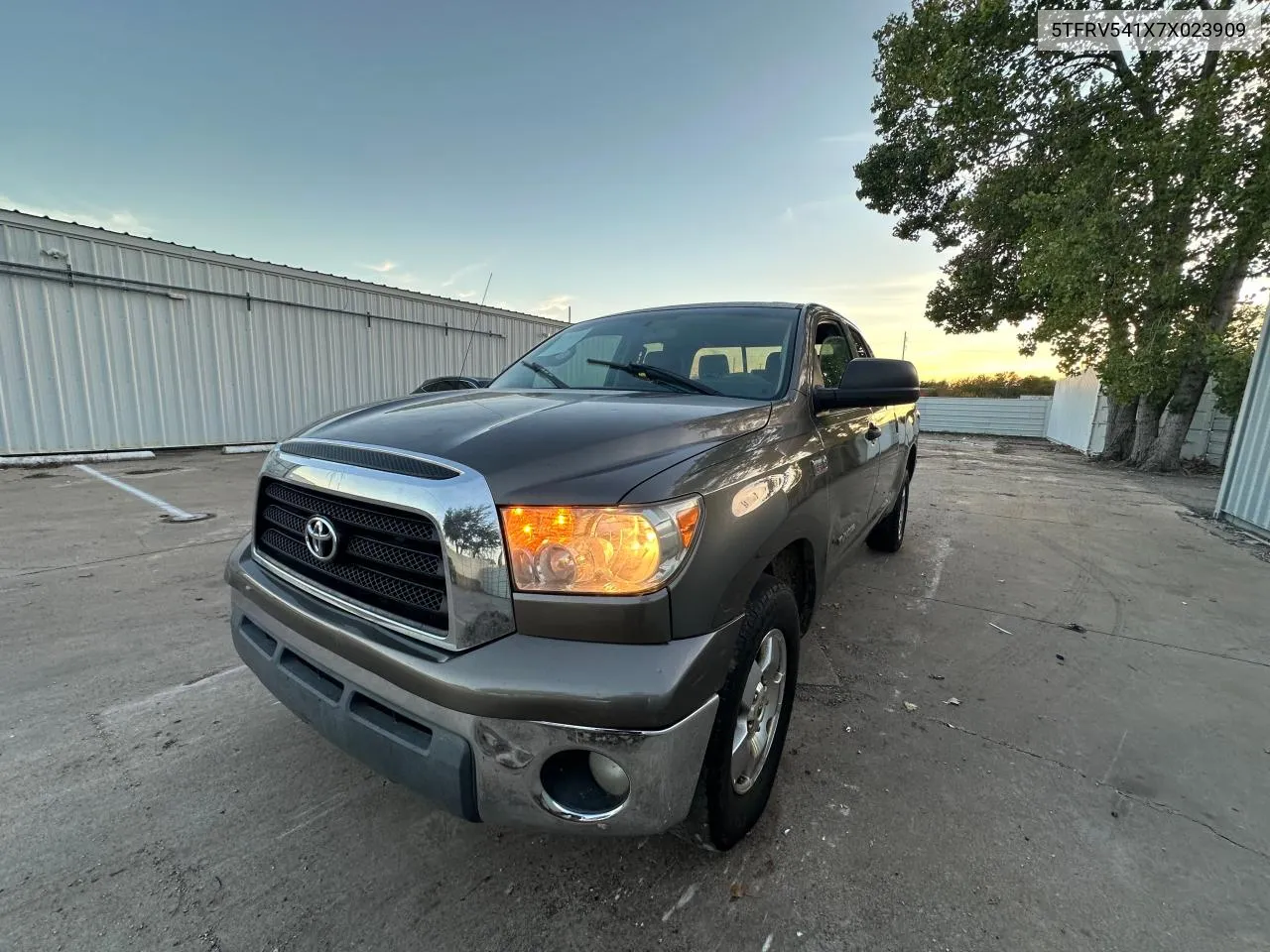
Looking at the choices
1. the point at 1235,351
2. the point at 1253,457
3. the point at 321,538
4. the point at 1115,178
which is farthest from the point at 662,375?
the point at 1235,351

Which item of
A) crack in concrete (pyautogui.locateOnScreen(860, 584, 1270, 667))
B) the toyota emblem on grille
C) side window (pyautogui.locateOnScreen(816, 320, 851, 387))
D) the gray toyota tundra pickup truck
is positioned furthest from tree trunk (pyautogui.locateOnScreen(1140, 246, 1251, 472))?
the toyota emblem on grille

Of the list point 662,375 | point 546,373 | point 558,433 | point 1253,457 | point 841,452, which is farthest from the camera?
point 1253,457

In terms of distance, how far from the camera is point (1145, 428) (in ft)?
38.2

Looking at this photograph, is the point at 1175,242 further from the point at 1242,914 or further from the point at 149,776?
the point at 149,776

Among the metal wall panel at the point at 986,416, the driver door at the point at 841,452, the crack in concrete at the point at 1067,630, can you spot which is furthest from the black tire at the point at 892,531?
the metal wall panel at the point at 986,416

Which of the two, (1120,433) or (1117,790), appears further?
(1120,433)

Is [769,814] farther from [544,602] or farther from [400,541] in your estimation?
[400,541]

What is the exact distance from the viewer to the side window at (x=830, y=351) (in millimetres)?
2797

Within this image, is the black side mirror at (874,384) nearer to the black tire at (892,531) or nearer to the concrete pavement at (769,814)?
the concrete pavement at (769,814)

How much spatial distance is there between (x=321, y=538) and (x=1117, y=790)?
2898 mm

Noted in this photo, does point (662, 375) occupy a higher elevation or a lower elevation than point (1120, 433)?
higher

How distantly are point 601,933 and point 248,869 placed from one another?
105 cm

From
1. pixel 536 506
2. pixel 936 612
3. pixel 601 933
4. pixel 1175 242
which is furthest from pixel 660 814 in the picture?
pixel 1175 242

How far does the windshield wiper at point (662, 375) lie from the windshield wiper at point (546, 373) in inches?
9.5
